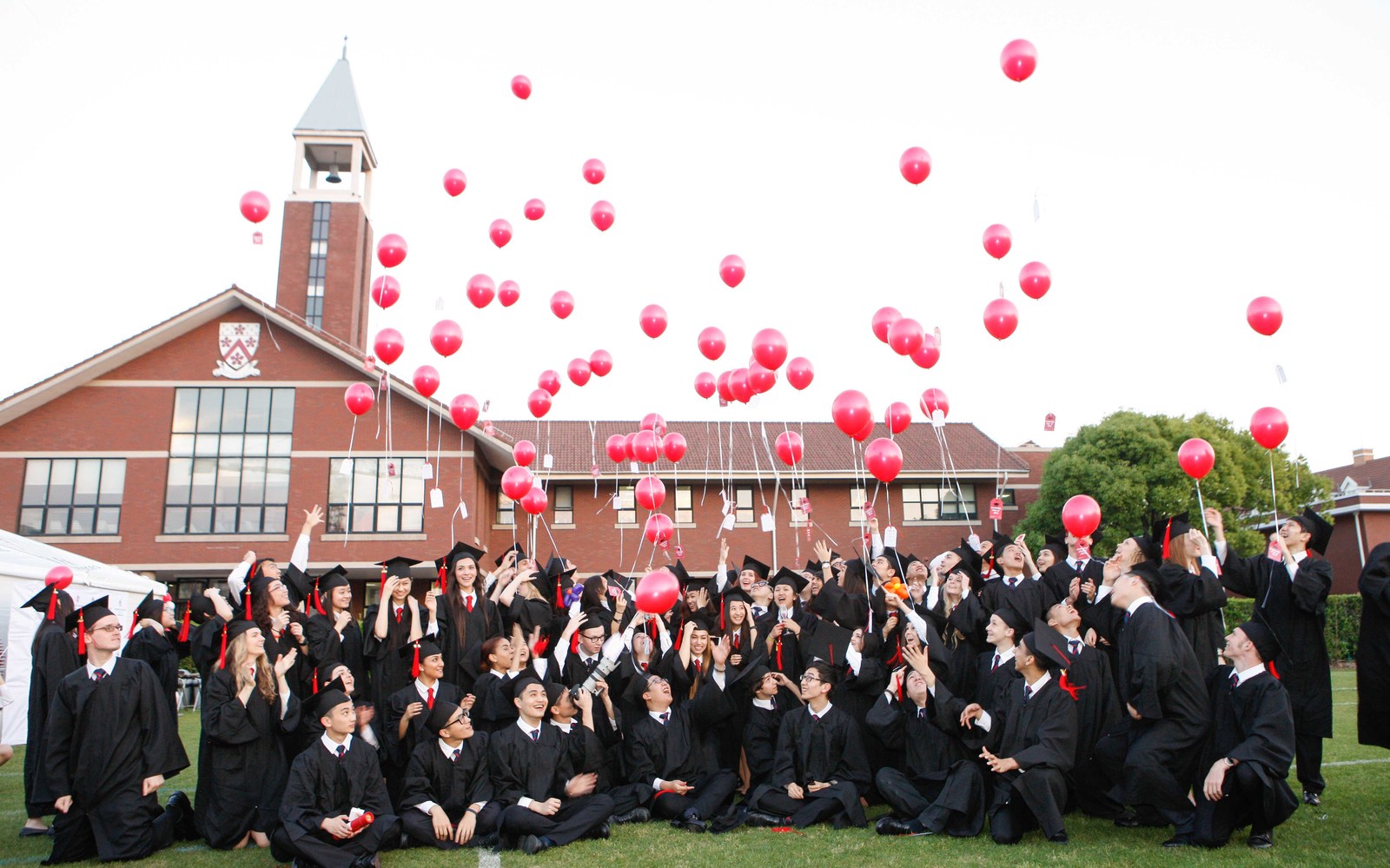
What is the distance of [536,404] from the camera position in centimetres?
1362

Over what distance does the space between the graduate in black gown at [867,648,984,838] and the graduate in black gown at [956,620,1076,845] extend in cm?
19

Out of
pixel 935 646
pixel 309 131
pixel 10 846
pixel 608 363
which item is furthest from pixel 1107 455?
pixel 309 131

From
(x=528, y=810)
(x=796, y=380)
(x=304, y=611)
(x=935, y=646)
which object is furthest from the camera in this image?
(x=796, y=380)

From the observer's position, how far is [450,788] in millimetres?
7012

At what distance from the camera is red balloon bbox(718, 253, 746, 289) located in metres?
12.0

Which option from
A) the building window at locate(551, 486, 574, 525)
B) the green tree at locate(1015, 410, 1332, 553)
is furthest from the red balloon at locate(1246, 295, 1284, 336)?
the building window at locate(551, 486, 574, 525)

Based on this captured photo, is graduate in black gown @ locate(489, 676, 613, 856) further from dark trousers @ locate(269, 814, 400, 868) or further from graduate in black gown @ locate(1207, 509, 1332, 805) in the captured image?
graduate in black gown @ locate(1207, 509, 1332, 805)

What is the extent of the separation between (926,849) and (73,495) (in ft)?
85.8

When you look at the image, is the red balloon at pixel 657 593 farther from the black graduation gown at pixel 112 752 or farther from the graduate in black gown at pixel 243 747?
the black graduation gown at pixel 112 752

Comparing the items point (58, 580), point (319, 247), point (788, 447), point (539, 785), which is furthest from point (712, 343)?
point (319, 247)

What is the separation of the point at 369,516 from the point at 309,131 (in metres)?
17.2

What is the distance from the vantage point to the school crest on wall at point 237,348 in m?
25.8

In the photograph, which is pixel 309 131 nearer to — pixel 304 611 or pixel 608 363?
pixel 608 363

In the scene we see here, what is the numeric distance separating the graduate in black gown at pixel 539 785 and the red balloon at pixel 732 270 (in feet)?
20.3
